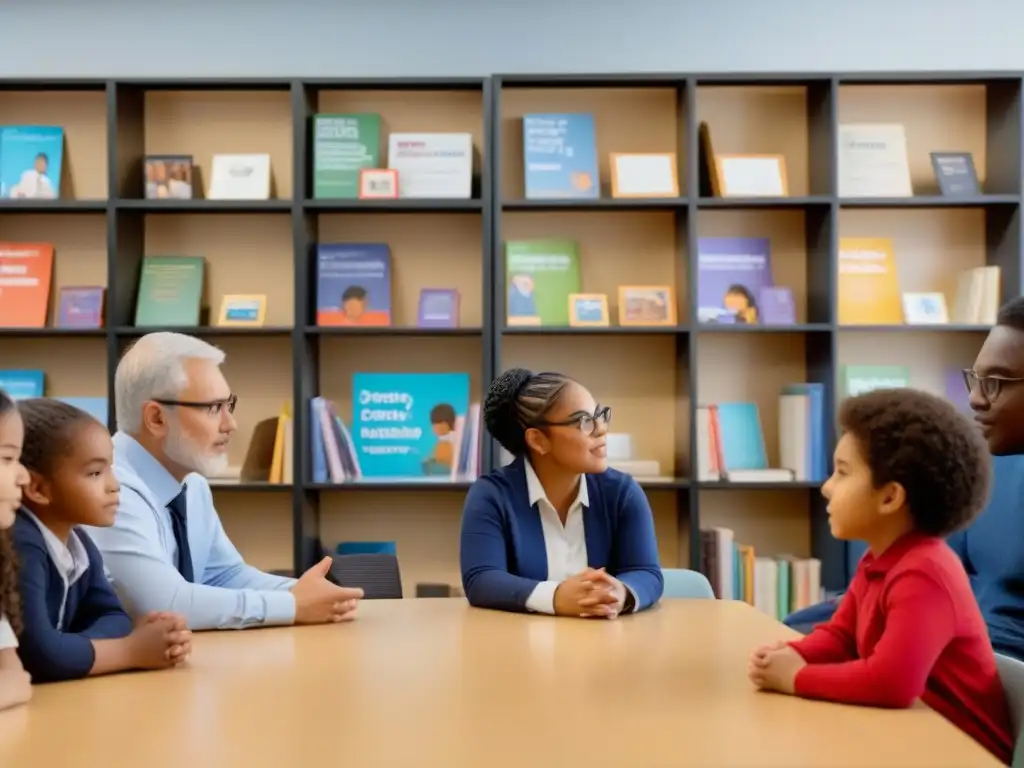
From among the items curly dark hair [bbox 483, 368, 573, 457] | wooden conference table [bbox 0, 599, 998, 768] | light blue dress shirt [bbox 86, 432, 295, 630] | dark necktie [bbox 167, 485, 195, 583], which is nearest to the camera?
wooden conference table [bbox 0, 599, 998, 768]

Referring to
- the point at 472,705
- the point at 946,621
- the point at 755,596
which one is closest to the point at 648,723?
the point at 472,705

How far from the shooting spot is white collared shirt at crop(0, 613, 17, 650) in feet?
4.70

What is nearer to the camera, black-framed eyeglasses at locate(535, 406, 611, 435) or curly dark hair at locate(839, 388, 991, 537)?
curly dark hair at locate(839, 388, 991, 537)

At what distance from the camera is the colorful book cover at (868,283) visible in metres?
4.33

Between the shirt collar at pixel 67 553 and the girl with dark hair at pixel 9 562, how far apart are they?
97 millimetres

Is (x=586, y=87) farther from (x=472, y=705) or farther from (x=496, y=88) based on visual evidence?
(x=472, y=705)

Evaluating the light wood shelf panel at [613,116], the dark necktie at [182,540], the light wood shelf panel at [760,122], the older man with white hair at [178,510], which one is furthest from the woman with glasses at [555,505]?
the light wood shelf panel at [760,122]

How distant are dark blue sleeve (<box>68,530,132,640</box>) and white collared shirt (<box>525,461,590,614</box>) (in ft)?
3.04

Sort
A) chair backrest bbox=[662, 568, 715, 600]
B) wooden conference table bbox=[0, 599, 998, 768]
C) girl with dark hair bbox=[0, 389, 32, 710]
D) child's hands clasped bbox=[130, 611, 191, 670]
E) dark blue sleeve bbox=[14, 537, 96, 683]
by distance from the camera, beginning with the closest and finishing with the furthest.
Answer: wooden conference table bbox=[0, 599, 998, 768], girl with dark hair bbox=[0, 389, 32, 710], dark blue sleeve bbox=[14, 537, 96, 683], child's hands clasped bbox=[130, 611, 191, 670], chair backrest bbox=[662, 568, 715, 600]

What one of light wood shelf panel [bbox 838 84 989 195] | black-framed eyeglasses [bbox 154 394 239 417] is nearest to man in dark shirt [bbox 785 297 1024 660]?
black-framed eyeglasses [bbox 154 394 239 417]

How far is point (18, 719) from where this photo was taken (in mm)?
1385

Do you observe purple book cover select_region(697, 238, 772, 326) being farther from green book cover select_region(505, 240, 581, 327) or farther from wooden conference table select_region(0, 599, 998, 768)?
wooden conference table select_region(0, 599, 998, 768)

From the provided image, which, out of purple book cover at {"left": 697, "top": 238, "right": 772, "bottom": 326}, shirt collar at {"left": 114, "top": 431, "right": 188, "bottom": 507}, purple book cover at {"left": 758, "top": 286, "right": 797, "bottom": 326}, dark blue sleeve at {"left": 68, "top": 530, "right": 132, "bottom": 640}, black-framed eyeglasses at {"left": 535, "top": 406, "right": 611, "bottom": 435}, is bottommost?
dark blue sleeve at {"left": 68, "top": 530, "right": 132, "bottom": 640}

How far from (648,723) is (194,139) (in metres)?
3.67
